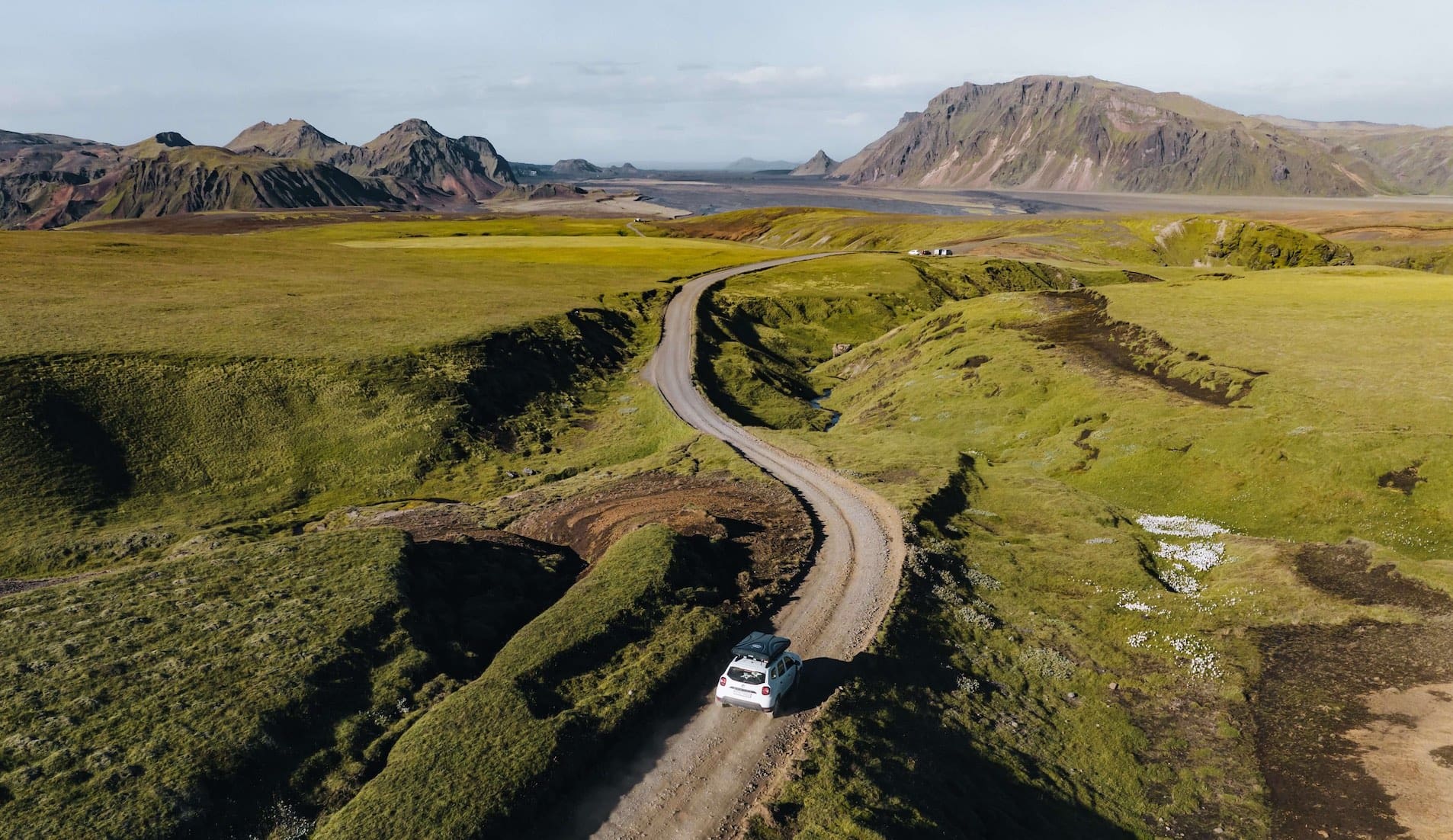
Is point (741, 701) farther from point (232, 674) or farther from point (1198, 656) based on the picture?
point (1198, 656)

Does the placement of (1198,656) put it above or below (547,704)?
below

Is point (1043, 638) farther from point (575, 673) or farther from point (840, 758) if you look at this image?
point (575, 673)

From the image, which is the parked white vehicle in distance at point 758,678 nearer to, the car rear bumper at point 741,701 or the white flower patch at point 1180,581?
the car rear bumper at point 741,701

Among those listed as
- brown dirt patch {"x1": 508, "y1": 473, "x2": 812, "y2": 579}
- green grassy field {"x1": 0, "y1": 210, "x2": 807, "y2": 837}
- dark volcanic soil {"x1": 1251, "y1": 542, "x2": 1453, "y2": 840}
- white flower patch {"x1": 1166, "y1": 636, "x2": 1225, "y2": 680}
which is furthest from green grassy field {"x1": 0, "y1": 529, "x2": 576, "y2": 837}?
dark volcanic soil {"x1": 1251, "y1": 542, "x2": 1453, "y2": 840}

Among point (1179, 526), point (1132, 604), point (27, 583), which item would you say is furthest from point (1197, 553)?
point (27, 583)

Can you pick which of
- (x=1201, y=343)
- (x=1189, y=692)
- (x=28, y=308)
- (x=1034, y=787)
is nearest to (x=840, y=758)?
(x=1034, y=787)

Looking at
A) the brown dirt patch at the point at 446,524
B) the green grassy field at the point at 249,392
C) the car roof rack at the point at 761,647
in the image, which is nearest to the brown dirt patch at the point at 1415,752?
the car roof rack at the point at 761,647
